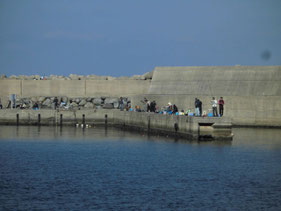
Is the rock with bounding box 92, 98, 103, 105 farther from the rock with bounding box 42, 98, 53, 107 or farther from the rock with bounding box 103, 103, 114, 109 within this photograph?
the rock with bounding box 42, 98, 53, 107

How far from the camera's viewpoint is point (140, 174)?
29.4 metres

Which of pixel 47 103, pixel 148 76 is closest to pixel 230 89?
pixel 148 76

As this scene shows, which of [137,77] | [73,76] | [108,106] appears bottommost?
[108,106]

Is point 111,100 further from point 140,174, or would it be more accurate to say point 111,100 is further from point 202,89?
point 140,174

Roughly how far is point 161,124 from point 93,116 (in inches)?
530

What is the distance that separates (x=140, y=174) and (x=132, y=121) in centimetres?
2521

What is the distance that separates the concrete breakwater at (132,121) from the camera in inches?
1615

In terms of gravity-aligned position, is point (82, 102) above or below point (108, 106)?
A: above

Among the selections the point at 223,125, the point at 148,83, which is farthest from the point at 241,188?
the point at 148,83

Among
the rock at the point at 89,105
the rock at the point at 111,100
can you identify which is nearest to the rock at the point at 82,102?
the rock at the point at 89,105

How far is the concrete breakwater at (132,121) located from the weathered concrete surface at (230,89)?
3.32 meters

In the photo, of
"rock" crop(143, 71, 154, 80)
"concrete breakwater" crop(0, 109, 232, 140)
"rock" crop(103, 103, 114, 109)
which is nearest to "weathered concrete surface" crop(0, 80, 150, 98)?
"rock" crop(143, 71, 154, 80)

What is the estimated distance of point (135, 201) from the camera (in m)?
23.7

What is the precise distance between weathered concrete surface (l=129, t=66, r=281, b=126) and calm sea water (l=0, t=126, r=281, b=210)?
6525mm
